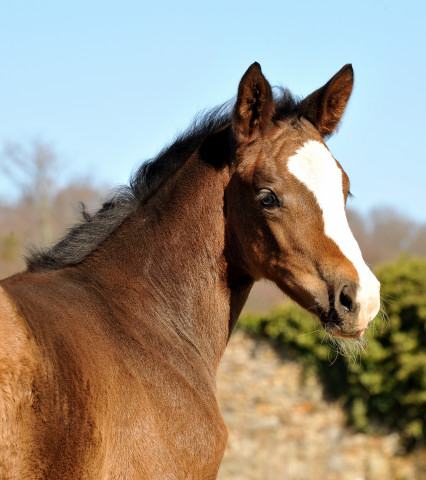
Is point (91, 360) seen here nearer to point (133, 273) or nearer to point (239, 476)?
point (133, 273)

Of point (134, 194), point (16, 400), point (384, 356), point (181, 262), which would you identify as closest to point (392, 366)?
point (384, 356)

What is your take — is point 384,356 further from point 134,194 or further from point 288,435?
point 134,194

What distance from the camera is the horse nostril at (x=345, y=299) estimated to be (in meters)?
3.37

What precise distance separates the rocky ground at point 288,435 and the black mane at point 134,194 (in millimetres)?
7252

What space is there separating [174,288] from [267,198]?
2.70 feet

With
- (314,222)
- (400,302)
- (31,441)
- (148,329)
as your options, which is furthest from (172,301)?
(400,302)

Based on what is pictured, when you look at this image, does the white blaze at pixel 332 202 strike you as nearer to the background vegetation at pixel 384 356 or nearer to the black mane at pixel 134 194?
the black mane at pixel 134 194

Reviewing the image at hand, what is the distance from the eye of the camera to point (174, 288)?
384 centimetres

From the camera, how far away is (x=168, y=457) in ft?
10.1

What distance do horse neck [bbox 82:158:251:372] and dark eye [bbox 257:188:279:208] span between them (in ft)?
1.21

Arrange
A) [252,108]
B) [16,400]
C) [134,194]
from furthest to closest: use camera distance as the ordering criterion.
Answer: [134,194]
[252,108]
[16,400]

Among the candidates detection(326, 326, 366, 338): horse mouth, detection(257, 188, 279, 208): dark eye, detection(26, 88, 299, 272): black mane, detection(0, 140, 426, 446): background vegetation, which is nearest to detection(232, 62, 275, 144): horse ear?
detection(26, 88, 299, 272): black mane

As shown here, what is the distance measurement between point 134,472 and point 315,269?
4.91 ft

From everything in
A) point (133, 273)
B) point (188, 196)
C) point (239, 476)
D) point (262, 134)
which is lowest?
point (239, 476)
